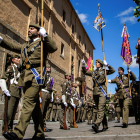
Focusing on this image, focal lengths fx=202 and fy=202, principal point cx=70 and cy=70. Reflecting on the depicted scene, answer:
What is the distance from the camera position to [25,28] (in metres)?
13.3

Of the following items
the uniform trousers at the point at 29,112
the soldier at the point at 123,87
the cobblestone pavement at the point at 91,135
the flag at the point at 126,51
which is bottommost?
the cobblestone pavement at the point at 91,135

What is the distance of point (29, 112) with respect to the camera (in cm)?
345

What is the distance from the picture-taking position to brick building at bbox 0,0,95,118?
11.3m

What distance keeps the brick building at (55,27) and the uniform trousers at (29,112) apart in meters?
7.37

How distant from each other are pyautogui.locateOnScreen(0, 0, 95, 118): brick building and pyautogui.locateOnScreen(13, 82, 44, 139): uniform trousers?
7368 millimetres

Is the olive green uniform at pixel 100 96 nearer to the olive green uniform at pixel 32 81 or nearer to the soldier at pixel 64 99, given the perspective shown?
the soldier at pixel 64 99

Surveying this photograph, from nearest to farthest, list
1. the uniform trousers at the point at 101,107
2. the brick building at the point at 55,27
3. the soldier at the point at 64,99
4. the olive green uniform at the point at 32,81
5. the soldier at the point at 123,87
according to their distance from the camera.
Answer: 1. the olive green uniform at the point at 32,81
2. the uniform trousers at the point at 101,107
3. the soldier at the point at 64,99
4. the soldier at the point at 123,87
5. the brick building at the point at 55,27

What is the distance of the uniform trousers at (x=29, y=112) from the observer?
326 cm

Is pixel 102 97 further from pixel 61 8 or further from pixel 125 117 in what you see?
pixel 61 8

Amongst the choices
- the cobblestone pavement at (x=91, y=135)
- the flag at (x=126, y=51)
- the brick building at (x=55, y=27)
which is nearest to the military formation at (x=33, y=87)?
the cobblestone pavement at (x=91, y=135)

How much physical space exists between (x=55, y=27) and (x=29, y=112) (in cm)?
1651

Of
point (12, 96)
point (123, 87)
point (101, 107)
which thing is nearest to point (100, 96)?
point (101, 107)

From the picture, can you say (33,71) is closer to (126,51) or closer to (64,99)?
(64,99)

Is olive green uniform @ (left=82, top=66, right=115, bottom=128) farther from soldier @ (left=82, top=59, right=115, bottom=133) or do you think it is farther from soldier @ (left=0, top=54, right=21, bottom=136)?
soldier @ (left=0, top=54, right=21, bottom=136)
